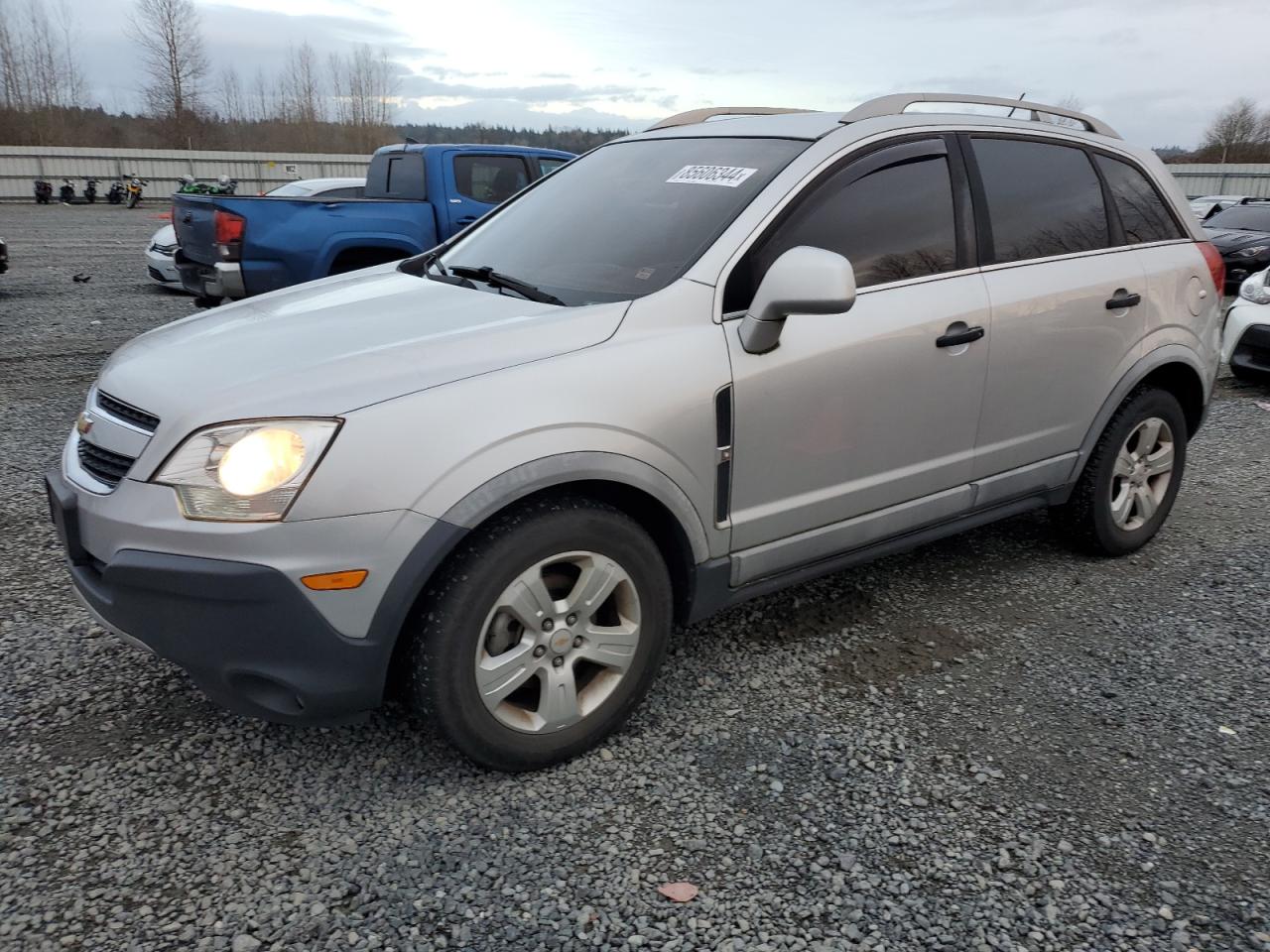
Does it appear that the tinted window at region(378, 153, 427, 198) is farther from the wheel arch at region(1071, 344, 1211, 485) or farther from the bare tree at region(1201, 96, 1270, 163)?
the bare tree at region(1201, 96, 1270, 163)

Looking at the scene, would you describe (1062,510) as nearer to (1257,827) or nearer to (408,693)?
(1257,827)

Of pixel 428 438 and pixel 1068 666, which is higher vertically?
pixel 428 438

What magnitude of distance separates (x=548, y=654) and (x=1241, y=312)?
24.7 ft

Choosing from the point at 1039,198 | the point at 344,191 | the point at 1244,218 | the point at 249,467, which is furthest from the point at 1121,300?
the point at 1244,218

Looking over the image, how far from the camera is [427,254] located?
12.4ft

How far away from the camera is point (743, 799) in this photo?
2586mm

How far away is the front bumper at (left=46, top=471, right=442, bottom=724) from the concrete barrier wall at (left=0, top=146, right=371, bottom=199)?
32795 mm

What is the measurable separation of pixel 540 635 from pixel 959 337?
1.78 m

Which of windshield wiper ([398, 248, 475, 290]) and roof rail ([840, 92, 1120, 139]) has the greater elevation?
roof rail ([840, 92, 1120, 139])

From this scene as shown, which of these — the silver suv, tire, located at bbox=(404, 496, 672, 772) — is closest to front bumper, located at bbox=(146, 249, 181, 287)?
the silver suv

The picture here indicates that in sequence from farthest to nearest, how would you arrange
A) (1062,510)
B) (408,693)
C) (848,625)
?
1. (1062,510)
2. (848,625)
3. (408,693)

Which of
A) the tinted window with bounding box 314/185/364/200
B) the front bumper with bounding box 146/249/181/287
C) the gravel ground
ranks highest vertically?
the tinted window with bounding box 314/185/364/200

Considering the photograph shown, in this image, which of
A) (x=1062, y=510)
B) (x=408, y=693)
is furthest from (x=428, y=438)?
(x=1062, y=510)

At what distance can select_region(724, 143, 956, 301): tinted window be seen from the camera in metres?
2.92
